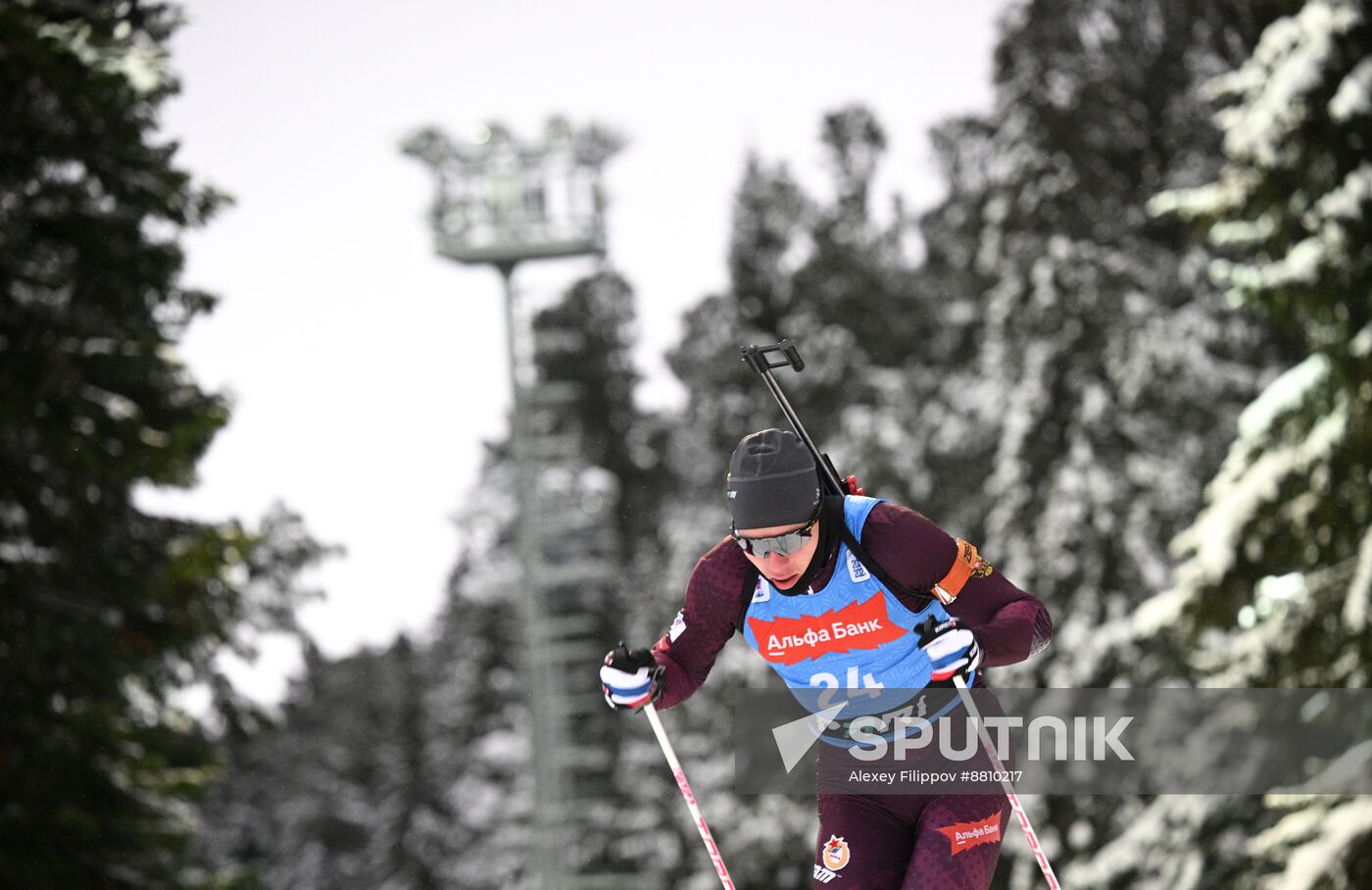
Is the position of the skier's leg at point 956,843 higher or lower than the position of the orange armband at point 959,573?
lower

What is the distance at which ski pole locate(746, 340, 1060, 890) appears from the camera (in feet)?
16.4

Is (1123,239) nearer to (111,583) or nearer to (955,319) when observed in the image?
(955,319)

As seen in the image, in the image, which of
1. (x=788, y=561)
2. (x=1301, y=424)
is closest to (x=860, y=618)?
(x=788, y=561)

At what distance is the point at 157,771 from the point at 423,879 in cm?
3228

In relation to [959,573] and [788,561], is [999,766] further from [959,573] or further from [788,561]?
[788,561]

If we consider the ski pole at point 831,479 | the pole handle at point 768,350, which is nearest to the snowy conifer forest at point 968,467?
the ski pole at point 831,479

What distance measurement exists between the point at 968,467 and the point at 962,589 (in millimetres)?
23283

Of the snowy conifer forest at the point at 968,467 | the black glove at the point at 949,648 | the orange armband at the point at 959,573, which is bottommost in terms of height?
the snowy conifer forest at the point at 968,467

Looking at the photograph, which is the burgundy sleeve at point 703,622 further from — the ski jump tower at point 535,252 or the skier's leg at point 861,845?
the ski jump tower at point 535,252

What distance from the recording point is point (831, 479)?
515 cm

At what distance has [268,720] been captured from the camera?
49.0 ft

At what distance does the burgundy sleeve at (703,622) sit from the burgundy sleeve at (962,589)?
467 mm

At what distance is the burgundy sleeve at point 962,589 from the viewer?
4750 millimetres

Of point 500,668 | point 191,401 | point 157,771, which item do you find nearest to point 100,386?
point 191,401
